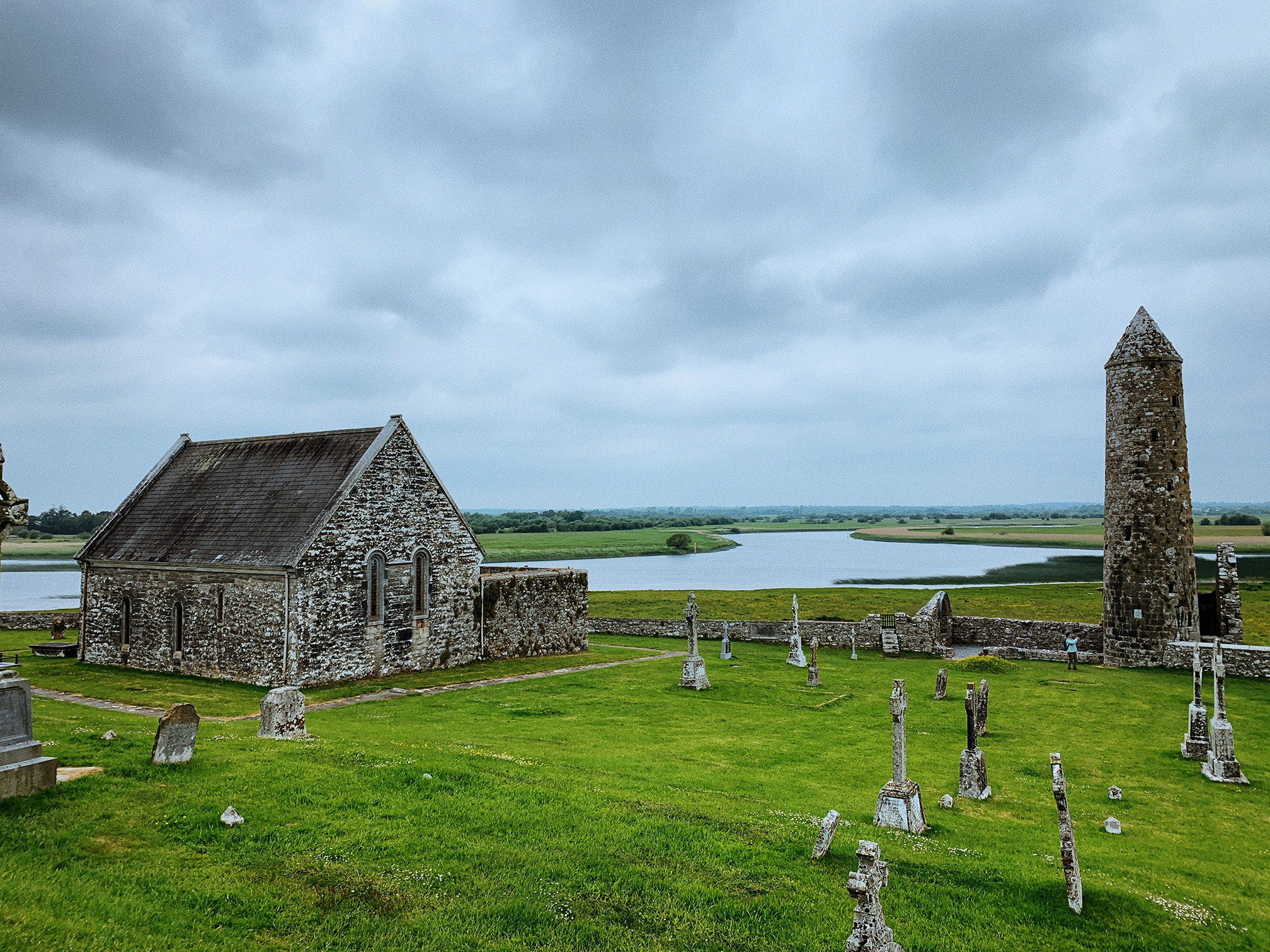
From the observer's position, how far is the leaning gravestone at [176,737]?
10664mm

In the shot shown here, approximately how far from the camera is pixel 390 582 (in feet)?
86.3

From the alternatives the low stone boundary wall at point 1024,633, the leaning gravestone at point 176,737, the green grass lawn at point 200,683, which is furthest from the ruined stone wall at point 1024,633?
the leaning gravestone at point 176,737

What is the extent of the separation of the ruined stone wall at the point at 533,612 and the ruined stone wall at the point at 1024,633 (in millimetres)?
18506

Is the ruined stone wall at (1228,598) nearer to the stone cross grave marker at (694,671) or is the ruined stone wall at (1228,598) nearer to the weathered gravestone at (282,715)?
the stone cross grave marker at (694,671)

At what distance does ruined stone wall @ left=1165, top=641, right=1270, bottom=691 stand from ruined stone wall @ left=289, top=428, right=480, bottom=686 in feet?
86.1

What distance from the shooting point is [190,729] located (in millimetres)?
11031

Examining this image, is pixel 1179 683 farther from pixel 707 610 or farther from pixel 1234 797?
pixel 707 610

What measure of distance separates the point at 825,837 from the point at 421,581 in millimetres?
21412

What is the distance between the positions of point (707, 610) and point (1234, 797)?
35.5m

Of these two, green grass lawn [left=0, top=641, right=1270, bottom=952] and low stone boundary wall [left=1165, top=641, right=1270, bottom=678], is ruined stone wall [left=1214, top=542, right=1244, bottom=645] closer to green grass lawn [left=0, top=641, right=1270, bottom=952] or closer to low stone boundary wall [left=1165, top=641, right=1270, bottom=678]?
low stone boundary wall [left=1165, top=641, right=1270, bottom=678]

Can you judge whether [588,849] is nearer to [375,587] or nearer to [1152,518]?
[375,587]

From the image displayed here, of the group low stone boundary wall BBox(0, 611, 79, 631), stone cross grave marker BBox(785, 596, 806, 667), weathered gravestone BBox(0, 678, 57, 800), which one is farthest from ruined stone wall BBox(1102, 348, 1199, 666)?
low stone boundary wall BBox(0, 611, 79, 631)

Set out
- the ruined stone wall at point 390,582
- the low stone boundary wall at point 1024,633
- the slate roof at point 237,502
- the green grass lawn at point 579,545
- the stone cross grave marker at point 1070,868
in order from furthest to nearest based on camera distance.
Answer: the green grass lawn at point 579,545
the low stone boundary wall at point 1024,633
the slate roof at point 237,502
the ruined stone wall at point 390,582
the stone cross grave marker at point 1070,868

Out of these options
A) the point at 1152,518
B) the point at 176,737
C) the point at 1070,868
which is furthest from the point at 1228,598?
the point at 176,737
